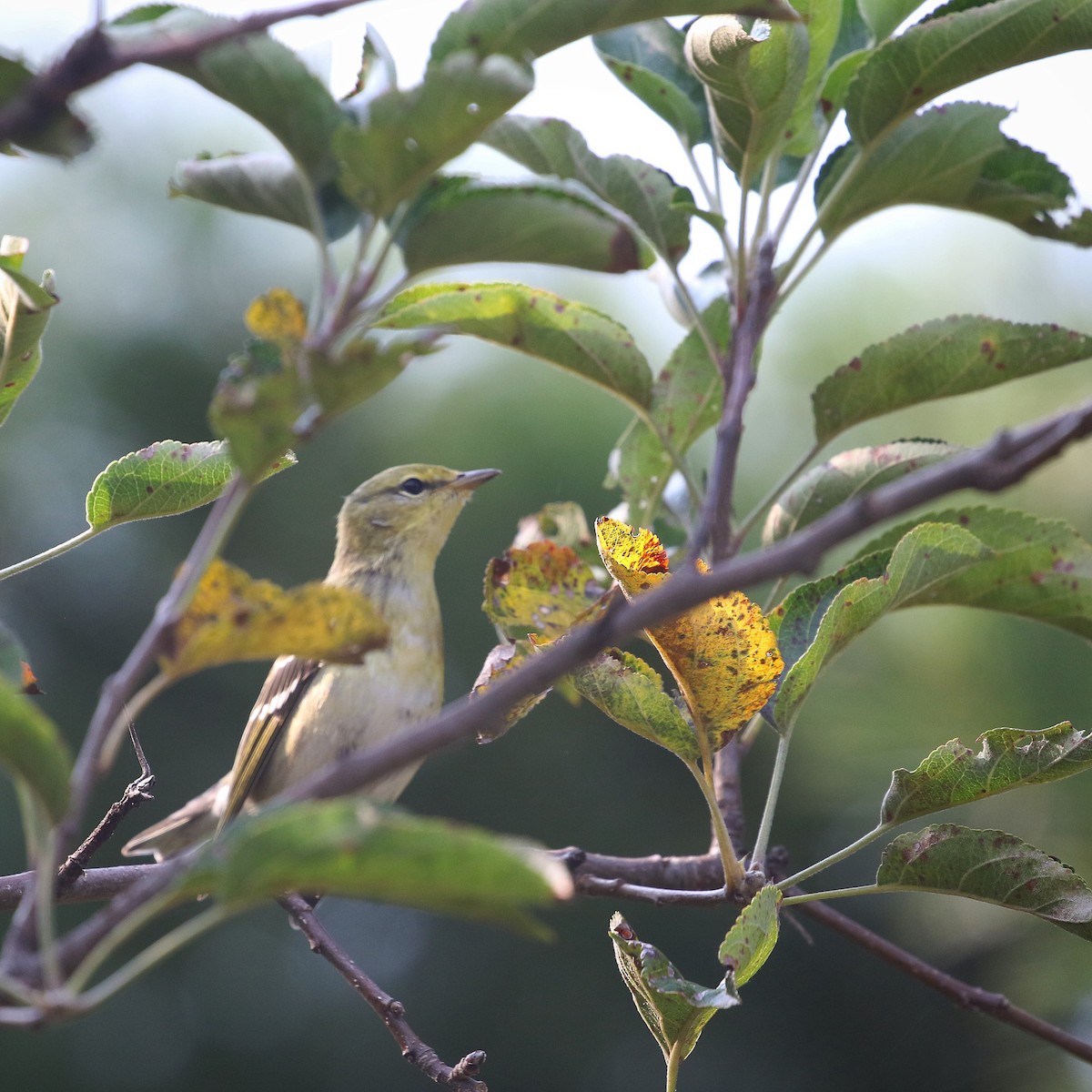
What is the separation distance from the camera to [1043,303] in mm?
5820

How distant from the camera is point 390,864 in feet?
1.86

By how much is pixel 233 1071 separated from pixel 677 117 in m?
6.33

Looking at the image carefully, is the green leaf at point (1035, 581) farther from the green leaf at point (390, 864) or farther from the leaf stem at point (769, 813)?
the green leaf at point (390, 864)

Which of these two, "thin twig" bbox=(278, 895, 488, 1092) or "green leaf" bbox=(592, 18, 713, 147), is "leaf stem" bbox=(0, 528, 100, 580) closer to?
"thin twig" bbox=(278, 895, 488, 1092)

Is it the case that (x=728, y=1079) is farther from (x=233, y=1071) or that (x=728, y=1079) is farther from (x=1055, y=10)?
(x=1055, y=10)

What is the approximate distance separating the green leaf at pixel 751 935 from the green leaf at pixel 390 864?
534 millimetres

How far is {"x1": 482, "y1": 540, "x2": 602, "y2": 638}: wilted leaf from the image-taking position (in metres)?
1.38

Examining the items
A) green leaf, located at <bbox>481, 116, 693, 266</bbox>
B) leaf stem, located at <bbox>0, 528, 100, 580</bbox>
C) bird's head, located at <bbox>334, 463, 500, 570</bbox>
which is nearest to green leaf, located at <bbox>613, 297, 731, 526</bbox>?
green leaf, located at <bbox>481, 116, 693, 266</bbox>

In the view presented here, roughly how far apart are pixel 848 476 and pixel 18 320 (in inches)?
44.0

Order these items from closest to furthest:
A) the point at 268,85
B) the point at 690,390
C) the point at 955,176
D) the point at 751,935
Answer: the point at 268,85
the point at 751,935
the point at 955,176
the point at 690,390

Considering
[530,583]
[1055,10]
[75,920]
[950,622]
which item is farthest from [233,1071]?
[1055,10]

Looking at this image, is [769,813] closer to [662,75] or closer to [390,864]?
[390,864]

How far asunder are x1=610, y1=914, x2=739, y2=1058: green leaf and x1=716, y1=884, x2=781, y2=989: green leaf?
22mm

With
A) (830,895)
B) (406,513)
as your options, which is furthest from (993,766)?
(406,513)
